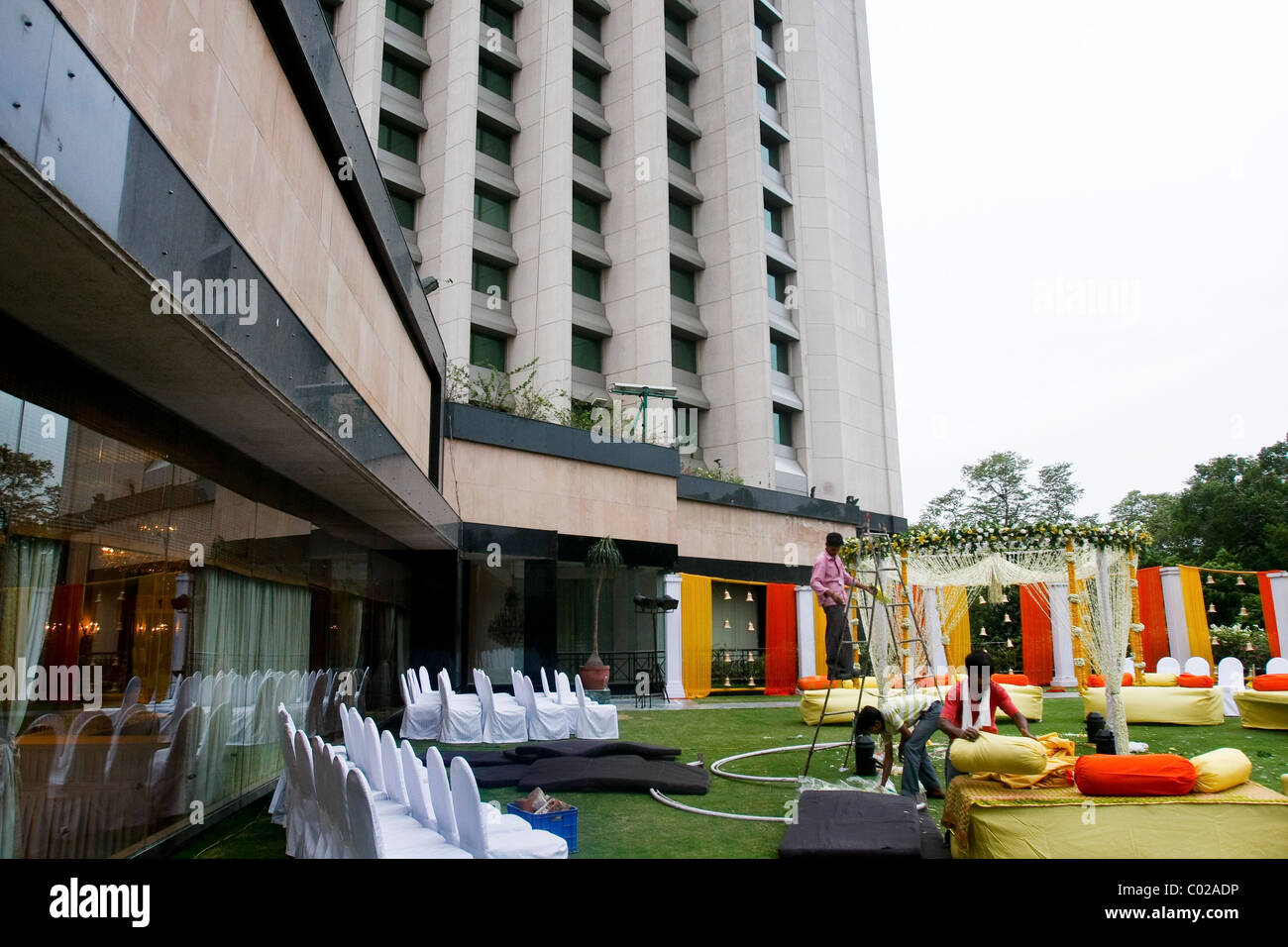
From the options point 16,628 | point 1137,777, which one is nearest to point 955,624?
point 1137,777

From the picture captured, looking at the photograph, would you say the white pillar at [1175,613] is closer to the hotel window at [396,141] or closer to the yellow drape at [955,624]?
the yellow drape at [955,624]

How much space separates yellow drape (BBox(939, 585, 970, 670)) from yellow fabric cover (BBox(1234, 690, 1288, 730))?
14.3ft

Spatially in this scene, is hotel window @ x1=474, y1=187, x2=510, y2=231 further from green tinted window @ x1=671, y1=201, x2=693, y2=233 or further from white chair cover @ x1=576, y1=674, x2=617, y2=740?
white chair cover @ x1=576, y1=674, x2=617, y2=740

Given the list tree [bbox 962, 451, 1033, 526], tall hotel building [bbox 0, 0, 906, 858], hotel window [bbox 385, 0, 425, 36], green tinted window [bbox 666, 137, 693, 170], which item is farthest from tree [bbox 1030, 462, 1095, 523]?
hotel window [bbox 385, 0, 425, 36]

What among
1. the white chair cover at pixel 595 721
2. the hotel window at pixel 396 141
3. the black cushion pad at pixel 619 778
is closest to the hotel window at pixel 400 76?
the hotel window at pixel 396 141

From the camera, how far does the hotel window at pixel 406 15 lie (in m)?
28.7

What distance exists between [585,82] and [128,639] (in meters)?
31.1

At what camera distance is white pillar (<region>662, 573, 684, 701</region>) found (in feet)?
63.5

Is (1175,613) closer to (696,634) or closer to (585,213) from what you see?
(696,634)
